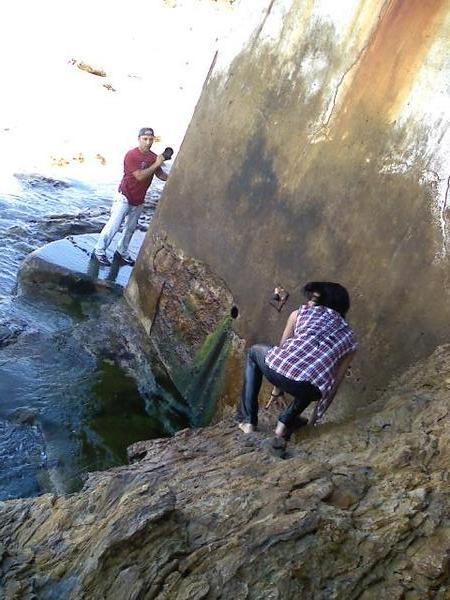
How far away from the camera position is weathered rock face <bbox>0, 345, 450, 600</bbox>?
2.54 metres

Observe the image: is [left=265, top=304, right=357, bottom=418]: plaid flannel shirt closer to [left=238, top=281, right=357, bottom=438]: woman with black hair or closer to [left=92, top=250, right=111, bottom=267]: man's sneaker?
[left=238, top=281, right=357, bottom=438]: woman with black hair

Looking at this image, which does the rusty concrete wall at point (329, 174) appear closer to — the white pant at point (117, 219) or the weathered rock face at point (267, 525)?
the weathered rock face at point (267, 525)

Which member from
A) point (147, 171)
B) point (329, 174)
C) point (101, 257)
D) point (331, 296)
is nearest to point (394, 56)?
point (329, 174)

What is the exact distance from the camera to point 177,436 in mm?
4582

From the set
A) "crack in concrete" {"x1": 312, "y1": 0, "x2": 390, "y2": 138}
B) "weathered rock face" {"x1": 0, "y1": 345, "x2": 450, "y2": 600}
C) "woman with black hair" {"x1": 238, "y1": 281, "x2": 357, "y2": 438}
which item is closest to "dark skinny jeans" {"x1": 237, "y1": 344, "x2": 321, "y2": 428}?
"woman with black hair" {"x1": 238, "y1": 281, "x2": 357, "y2": 438}

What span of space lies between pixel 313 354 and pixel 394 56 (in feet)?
7.66

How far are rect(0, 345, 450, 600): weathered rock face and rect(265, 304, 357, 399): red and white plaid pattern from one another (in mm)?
397

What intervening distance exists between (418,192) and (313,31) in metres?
1.87

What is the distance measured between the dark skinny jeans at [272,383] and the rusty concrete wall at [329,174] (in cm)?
66

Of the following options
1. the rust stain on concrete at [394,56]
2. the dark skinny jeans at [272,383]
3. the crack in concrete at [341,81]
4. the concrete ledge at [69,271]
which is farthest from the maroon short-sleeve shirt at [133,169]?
the dark skinny jeans at [272,383]

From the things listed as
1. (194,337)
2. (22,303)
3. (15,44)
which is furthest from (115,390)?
(15,44)

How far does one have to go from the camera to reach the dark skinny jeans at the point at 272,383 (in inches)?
160

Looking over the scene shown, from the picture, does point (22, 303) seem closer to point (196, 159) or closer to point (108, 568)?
point (196, 159)

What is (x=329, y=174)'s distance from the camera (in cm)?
510
